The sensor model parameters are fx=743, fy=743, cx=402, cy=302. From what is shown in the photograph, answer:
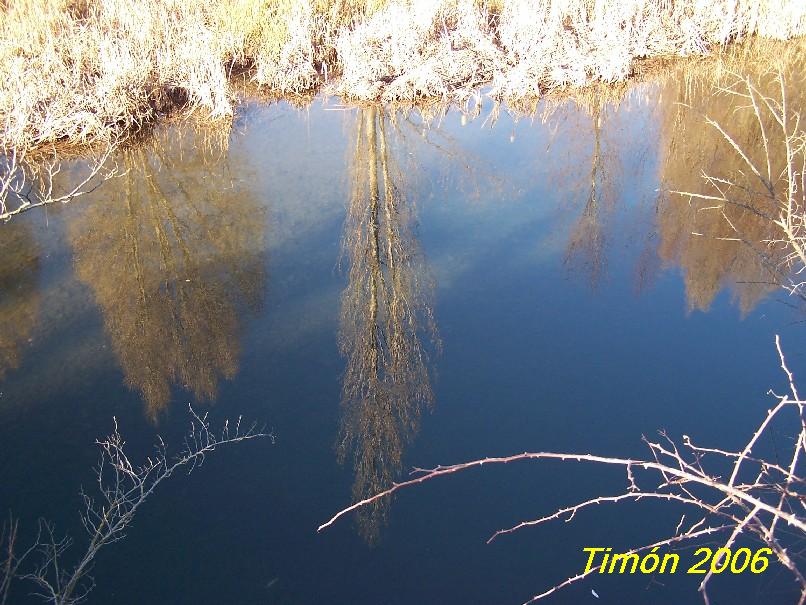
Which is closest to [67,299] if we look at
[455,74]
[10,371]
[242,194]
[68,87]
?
[10,371]

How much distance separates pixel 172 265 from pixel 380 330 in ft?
3.60

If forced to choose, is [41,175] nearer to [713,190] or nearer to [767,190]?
[713,190]

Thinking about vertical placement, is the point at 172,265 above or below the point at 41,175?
below

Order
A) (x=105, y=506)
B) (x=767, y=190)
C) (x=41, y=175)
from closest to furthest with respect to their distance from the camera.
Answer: (x=105, y=506)
(x=767, y=190)
(x=41, y=175)

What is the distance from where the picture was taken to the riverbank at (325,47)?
447 centimetres

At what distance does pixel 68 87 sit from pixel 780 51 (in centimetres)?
487

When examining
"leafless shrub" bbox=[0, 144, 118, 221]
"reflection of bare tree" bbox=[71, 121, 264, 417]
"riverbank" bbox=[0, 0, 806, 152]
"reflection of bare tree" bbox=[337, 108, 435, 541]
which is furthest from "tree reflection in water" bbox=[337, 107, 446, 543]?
"leafless shrub" bbox=[0, 144, 118, 221]

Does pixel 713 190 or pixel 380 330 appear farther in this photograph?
pixel 713 190

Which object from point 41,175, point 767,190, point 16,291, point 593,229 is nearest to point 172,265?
point 16,291

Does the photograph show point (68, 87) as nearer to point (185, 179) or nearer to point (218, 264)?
point (185, 179)

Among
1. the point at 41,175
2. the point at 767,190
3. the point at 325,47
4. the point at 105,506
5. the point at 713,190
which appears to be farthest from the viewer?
the point at 325,47

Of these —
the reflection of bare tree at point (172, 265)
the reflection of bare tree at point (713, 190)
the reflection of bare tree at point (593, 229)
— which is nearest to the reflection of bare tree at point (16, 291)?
the reflection of bare tree at point (172, 265)

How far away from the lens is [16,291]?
3.33 metres

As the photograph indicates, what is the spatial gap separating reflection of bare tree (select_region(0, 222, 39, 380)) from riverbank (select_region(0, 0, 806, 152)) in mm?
891
